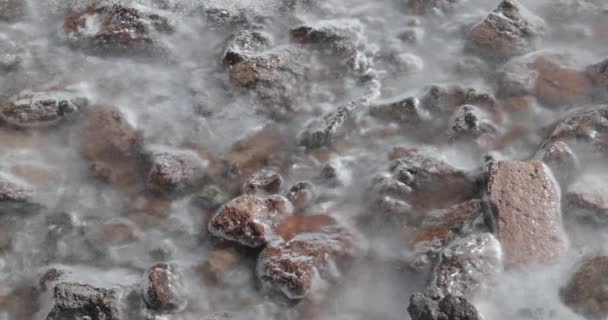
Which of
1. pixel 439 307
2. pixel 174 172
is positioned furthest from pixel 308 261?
pixel 174 172

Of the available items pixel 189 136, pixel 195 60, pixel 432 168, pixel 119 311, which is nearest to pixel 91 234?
pixel 119 311

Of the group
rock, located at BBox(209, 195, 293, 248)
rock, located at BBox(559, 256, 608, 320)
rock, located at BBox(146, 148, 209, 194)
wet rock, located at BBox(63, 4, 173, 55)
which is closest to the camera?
rock, located at BBox(559, 256, 608, 320)

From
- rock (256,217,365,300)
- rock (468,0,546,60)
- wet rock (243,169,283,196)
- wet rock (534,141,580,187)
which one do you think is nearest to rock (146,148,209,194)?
wet rock (243,169,283,196)

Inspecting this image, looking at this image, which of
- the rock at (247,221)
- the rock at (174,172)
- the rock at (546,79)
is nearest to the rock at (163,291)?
the rock at (247,221)

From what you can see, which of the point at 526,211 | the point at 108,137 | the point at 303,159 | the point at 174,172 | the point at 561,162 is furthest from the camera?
the point at 108,137

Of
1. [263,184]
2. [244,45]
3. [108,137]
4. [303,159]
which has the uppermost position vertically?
[244,45]

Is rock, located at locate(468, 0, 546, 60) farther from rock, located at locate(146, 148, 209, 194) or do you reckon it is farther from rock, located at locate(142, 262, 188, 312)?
rock, located at locate(142, 262, 188, 312)

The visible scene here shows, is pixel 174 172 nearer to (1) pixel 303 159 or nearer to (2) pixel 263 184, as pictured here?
(2) pixel 263 184
